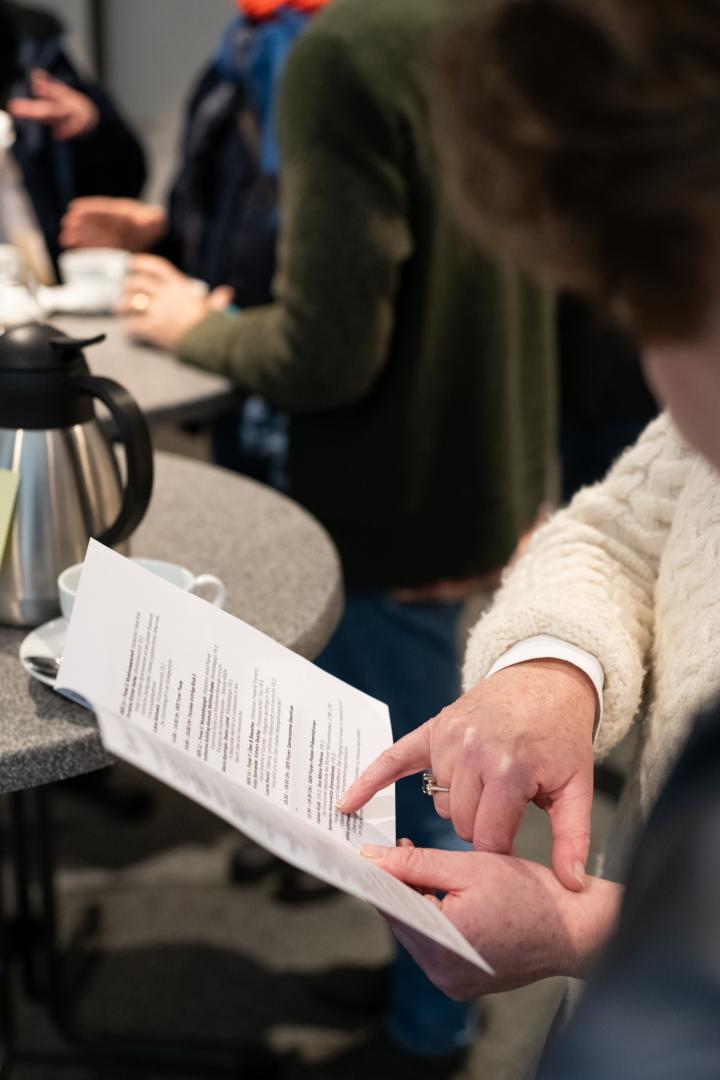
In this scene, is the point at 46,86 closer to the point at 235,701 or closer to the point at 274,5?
the point at 274,5

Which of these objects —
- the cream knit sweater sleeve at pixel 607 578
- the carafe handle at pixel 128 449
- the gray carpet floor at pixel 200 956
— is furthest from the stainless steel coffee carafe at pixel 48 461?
the gray carpet floor at pixel 200 956

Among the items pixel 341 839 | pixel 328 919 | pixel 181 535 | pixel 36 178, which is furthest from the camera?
pixel 36 178

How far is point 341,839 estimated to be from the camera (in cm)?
63

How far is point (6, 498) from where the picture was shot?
873 millimetres

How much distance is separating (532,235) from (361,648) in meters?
1.23

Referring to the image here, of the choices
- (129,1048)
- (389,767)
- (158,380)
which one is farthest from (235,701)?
(129,1048)

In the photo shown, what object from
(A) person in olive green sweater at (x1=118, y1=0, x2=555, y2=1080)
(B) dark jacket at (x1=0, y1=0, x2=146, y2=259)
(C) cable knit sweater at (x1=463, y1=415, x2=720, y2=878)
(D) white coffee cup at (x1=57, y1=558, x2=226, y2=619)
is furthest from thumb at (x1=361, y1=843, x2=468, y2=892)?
(B) dark jacket at (x1=0, y1=0, x2=146, y2=259)

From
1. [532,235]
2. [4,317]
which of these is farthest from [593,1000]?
[4,317]

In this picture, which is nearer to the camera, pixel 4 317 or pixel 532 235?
pixel 532 235

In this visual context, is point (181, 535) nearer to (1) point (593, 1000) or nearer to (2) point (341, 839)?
(2) point (341, 839)

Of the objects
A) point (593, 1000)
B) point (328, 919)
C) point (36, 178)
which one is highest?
point (593, 1000)

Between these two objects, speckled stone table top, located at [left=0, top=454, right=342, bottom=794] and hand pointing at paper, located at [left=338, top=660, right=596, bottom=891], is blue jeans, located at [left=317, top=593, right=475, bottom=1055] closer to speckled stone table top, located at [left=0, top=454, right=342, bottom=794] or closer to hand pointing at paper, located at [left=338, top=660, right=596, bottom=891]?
speckled stone table top, located at [left=0, top=454, right=342, bottom=794]

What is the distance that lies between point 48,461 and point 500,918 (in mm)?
498

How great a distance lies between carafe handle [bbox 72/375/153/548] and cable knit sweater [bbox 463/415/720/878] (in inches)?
11.2
